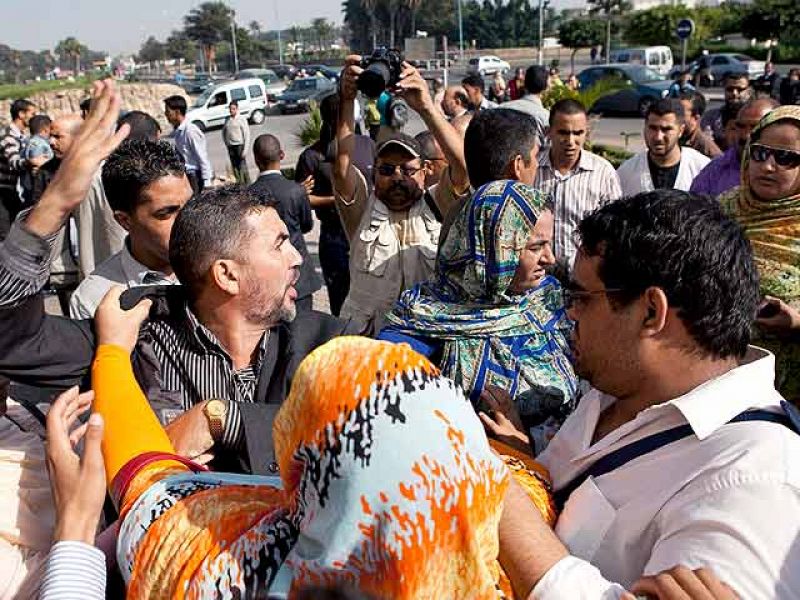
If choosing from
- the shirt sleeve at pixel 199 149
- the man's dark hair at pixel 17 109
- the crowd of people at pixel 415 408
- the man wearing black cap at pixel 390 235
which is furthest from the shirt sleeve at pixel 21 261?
the man's dark hair at pixel 17 109

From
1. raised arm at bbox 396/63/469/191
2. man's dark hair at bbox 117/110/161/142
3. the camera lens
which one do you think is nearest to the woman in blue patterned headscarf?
raised arm at bbox 396/63/469/191

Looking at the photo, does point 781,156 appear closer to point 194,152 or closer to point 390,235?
point 390,235

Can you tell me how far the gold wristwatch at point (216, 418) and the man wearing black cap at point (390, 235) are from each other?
167 cm

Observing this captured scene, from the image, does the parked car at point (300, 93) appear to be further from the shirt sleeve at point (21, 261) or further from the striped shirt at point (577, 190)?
the shirt sleeve at point (21, 261)

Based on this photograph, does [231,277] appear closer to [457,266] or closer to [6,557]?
[457,266]

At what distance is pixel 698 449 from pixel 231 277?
4.27ft

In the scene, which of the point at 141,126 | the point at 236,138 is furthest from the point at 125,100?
the point at 141,126

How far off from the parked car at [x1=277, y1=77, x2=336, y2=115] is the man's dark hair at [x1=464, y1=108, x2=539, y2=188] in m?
28.6

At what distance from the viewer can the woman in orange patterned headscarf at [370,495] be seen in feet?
3.26

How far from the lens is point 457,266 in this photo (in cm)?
244

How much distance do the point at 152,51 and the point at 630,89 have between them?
105m

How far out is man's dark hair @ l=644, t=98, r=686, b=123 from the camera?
5145 mm

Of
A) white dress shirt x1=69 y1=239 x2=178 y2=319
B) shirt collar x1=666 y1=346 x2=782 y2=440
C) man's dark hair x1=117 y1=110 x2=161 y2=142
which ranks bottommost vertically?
white dress shirt x1=69 y1=239 x2=178 y2=319

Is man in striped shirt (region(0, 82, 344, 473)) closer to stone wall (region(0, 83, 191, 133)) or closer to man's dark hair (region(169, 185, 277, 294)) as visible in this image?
man's dark hair (region(169, 185, 277, 294))
